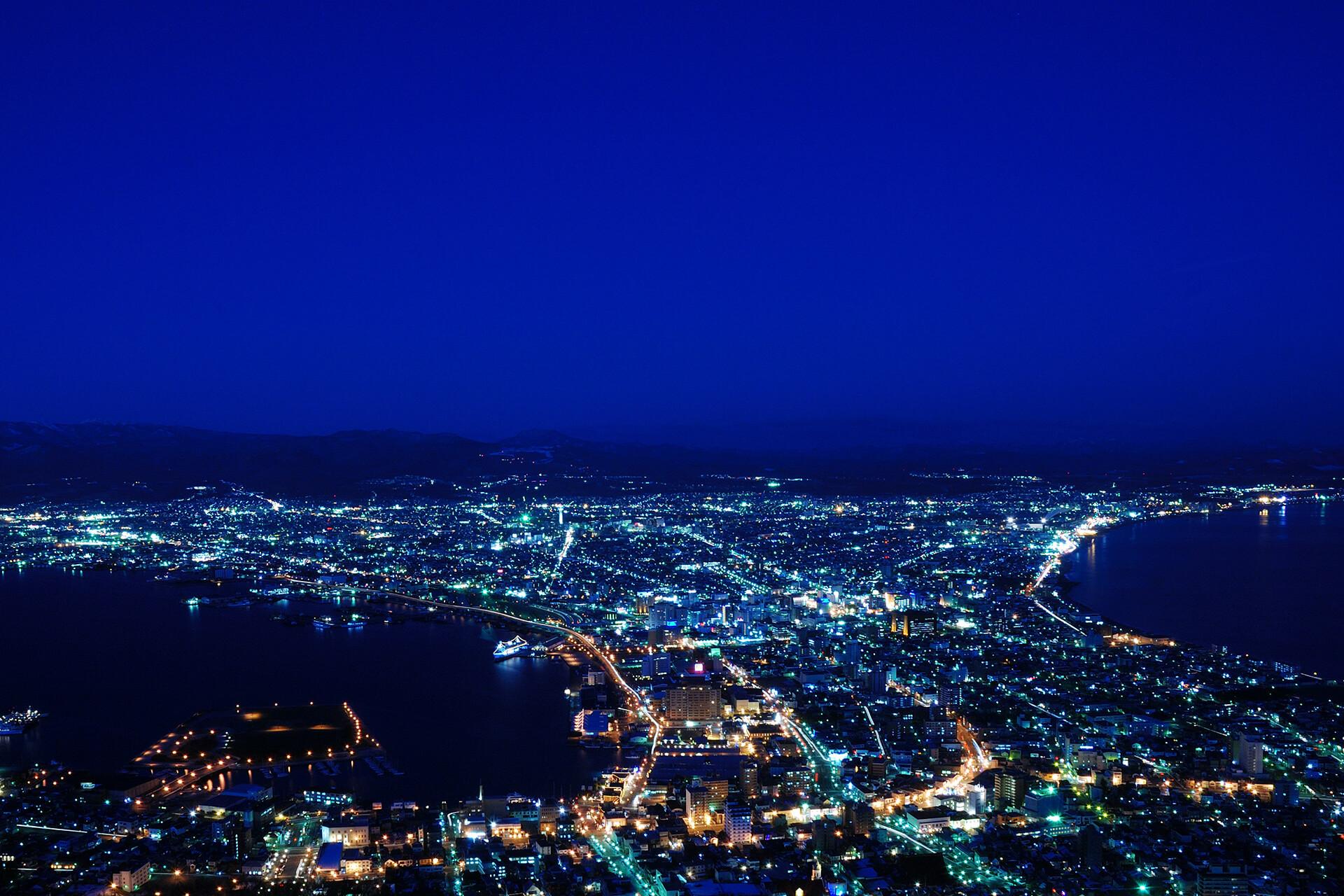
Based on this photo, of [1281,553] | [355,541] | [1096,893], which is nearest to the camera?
[1096,893]

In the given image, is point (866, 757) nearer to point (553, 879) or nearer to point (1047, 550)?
point (553, 879)

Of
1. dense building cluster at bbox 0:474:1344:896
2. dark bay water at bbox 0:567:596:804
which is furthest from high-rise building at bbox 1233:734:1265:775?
dark bay water at bbox 0:567:596:804

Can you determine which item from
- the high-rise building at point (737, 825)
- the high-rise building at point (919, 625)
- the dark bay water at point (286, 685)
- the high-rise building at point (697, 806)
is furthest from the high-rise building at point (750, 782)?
the high-rise building at point (919, 625)

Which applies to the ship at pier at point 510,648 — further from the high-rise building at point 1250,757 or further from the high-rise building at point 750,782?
the high-rise building at point 1250,757

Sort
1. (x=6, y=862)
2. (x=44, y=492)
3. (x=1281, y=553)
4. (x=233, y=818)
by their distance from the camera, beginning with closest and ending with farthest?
(x=6, y=862) < (x=233, y=818) < (x=1281, y=553) < (x=44, y=492)

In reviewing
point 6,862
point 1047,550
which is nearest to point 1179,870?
point 6,862

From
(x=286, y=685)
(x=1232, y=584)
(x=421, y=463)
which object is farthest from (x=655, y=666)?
(x=421, y=463)

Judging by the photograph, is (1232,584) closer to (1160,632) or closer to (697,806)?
(1160,632)
